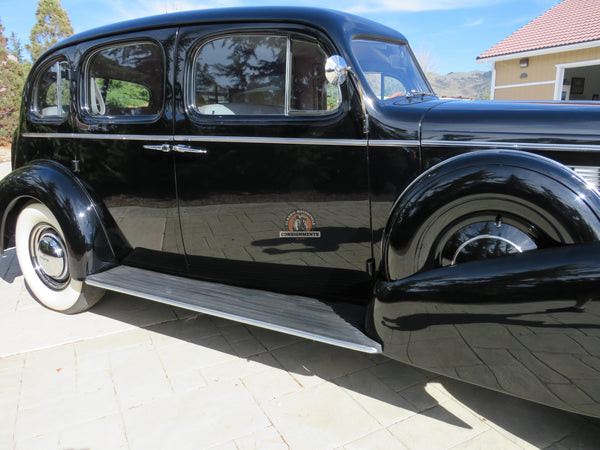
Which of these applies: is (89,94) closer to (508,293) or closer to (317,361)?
(317,361)

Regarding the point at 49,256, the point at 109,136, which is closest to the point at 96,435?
the point at 49,256

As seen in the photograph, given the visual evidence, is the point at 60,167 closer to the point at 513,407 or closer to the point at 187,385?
the point at 187,385

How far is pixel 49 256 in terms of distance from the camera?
3324mm

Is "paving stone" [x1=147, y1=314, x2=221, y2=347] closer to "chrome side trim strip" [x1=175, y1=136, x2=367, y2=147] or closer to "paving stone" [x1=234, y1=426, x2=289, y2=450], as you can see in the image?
"paving stone" [x1=234, y1=426, x2=289, y2=450]

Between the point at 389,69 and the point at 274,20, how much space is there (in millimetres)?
751

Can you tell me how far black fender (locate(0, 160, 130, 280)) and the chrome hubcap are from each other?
12.3 inches

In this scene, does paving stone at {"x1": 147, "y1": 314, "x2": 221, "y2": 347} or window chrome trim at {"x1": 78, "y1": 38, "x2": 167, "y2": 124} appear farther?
paving stone at {"x1": 147, "y1": 314, "x2": 221, "y2": 347}

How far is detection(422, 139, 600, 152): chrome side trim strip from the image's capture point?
186 cm

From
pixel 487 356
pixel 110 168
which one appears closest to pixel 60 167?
pixel 110 168

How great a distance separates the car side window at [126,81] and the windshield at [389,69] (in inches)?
50.9

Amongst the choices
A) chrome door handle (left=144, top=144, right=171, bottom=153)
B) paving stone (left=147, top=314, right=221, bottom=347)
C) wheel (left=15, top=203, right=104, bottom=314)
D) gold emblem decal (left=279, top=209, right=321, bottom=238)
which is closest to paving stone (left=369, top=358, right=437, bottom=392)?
gold emblem decal (left=279, top=209, right=321, bottom=238)

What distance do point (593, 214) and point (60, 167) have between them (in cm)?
326

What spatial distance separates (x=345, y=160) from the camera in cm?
227

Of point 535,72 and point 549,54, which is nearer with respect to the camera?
point 549,54
